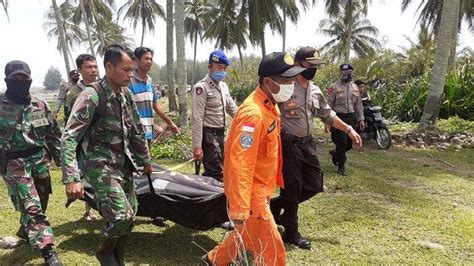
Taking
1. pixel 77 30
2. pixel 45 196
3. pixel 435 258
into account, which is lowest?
pixel 435 258

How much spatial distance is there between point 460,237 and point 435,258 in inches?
26.3

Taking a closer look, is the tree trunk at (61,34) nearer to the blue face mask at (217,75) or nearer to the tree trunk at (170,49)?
the tree trunk at (170,49)

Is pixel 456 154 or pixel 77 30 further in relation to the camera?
pixel 77 30

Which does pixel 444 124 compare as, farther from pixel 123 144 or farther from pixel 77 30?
pixel 77 30

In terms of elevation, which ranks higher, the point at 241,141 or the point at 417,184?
the point at 241,141

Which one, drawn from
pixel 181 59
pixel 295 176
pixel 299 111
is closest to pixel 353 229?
pixel 295 176

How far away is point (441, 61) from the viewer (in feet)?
32.1

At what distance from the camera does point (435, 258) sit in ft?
12.1

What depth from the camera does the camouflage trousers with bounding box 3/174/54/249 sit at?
325 centimetres

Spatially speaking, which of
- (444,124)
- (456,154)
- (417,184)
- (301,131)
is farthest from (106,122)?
(444,124)

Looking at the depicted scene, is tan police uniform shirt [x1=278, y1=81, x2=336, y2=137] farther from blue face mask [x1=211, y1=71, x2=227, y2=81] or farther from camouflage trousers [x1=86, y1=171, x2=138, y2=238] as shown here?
camouflage trousers [x1=86, y1=171, x2=138, y2=238]

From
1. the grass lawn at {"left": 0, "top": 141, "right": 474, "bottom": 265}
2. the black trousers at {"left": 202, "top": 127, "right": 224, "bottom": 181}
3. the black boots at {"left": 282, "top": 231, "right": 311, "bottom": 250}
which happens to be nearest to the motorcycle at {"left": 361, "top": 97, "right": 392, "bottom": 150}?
the grass lawn at {"left": 0, "top": 141, "right": 474, "bottom": 265}

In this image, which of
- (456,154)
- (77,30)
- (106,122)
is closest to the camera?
(106,122)

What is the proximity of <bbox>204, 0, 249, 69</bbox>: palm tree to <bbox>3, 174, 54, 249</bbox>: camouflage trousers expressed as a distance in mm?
23182
